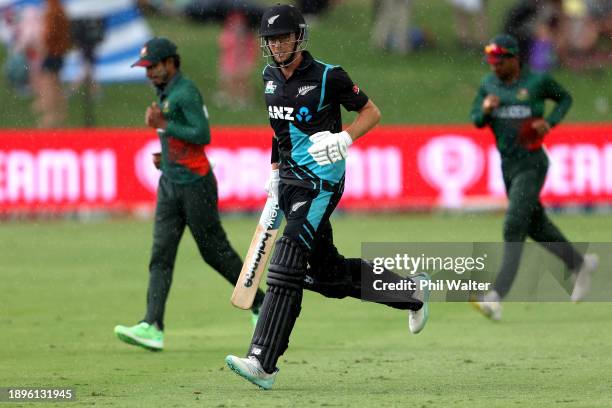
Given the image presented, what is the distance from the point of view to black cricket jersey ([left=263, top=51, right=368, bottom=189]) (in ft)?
29.0

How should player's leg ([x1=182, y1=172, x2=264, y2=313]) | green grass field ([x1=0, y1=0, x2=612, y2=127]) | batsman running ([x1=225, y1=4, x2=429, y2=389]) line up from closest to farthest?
batsman running ([x1=225, y1=4, x2=429, y2=389])
player's leg ([x1=182, y1=172, x2=264, y2=313])
green grass field ([x1=0, y1=0, x2=612, y2=127])

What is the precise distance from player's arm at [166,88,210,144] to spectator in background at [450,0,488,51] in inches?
733

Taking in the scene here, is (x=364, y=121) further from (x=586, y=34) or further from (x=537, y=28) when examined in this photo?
(x=586, y=34)

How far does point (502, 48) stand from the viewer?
12.3 m

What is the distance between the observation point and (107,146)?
21.7 metres

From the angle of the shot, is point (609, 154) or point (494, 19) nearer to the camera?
point (609, 154)

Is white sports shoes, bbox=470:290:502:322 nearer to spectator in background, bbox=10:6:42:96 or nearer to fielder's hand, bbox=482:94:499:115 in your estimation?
fielder's hand, bbox=482:94:499:115

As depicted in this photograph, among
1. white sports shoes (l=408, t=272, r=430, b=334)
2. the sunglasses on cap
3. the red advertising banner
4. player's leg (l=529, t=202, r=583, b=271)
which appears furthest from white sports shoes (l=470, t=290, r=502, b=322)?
the red advertising banner

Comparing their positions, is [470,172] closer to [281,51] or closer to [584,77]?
[584,77]

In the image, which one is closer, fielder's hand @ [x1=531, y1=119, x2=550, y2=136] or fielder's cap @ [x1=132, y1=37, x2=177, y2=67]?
fielder's cap @ [x1=132, y1=37, x2=177, y2=67]

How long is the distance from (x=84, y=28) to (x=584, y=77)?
10.5 metres

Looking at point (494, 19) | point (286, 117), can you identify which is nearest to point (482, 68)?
point (494, 19)

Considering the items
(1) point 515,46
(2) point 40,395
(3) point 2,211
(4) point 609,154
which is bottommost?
(3) point 2,211

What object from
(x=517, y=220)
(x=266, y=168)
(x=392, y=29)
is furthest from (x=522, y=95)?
(x=392, y=29)
